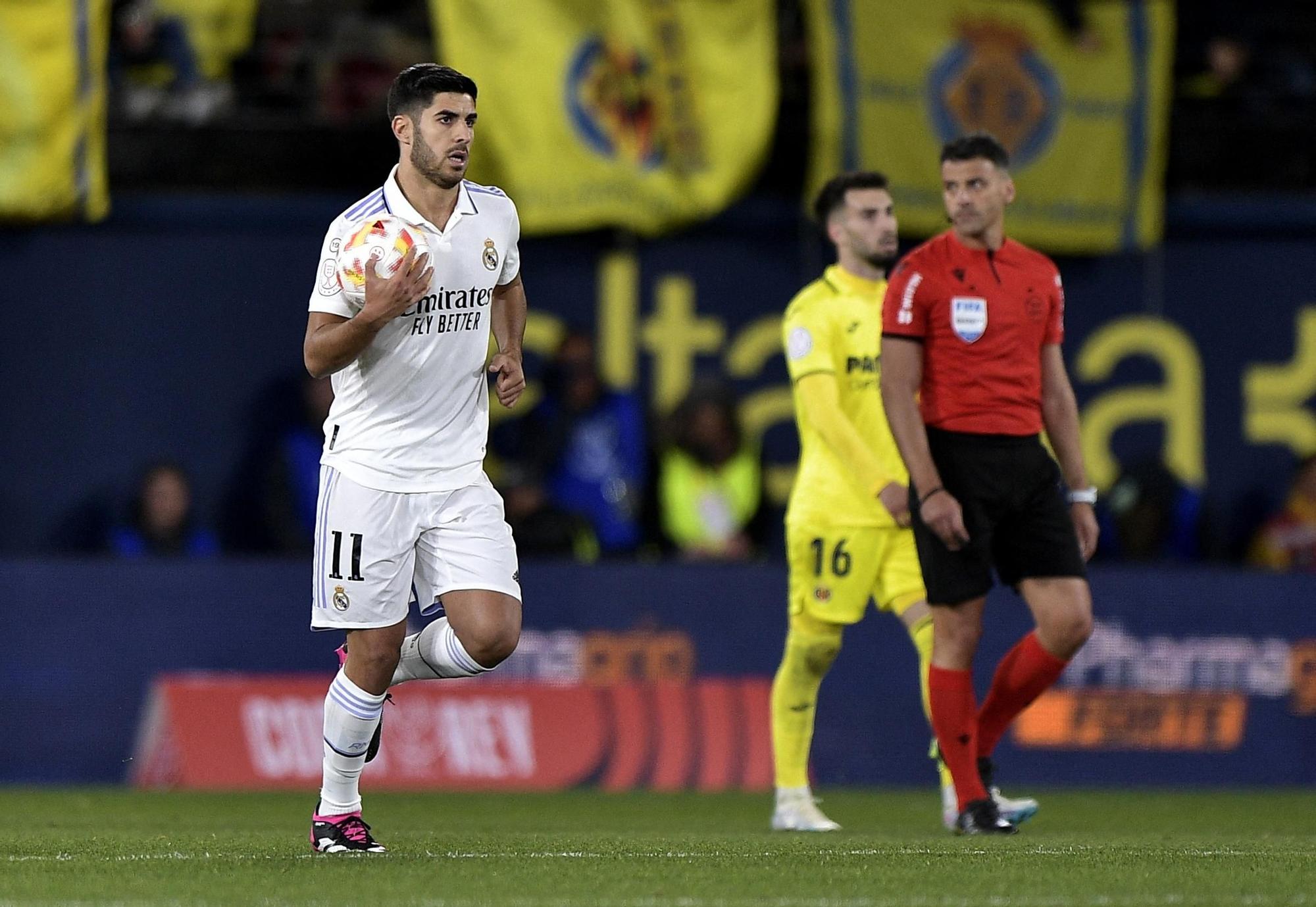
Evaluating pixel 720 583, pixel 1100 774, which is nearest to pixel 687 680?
pixel 720 583

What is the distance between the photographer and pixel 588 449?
13.3 metres

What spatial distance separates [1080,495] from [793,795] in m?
1.56

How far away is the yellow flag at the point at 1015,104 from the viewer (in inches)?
543

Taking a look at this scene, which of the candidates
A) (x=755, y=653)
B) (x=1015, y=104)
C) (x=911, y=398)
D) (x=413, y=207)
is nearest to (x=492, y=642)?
(x=413, y=207)

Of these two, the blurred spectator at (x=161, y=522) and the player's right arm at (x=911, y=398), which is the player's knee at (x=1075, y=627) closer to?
the player's right arm at (x=911, y=398)

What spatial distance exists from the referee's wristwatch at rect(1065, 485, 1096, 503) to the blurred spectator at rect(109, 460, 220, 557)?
5877 millimetres

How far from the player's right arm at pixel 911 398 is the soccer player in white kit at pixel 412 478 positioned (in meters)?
1.43

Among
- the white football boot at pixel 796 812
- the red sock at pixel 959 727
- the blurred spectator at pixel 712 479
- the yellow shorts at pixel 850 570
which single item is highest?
the blurred spectator at pixel 712 479

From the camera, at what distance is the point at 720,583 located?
39.2 feet

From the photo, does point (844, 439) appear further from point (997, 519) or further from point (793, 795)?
point (793, 795)

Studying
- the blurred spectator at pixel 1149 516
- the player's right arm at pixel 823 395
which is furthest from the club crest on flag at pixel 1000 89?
the player's right arm at pixel 823 395

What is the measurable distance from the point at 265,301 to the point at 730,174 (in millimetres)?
2965

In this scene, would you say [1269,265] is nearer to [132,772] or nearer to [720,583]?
[720,583]

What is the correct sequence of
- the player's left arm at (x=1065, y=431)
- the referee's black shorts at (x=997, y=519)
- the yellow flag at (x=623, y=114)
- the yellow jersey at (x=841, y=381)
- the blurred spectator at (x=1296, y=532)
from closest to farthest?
1. the referee's black shorts at (x=997, y=519)
2. the player's left arm at (x=1065, y=431)
3. the yellow jersey at (x=841, y=381)
4. the blurred spectator at (x=1296, y=532)
5. the yellow flag at (x=623, y=114)
